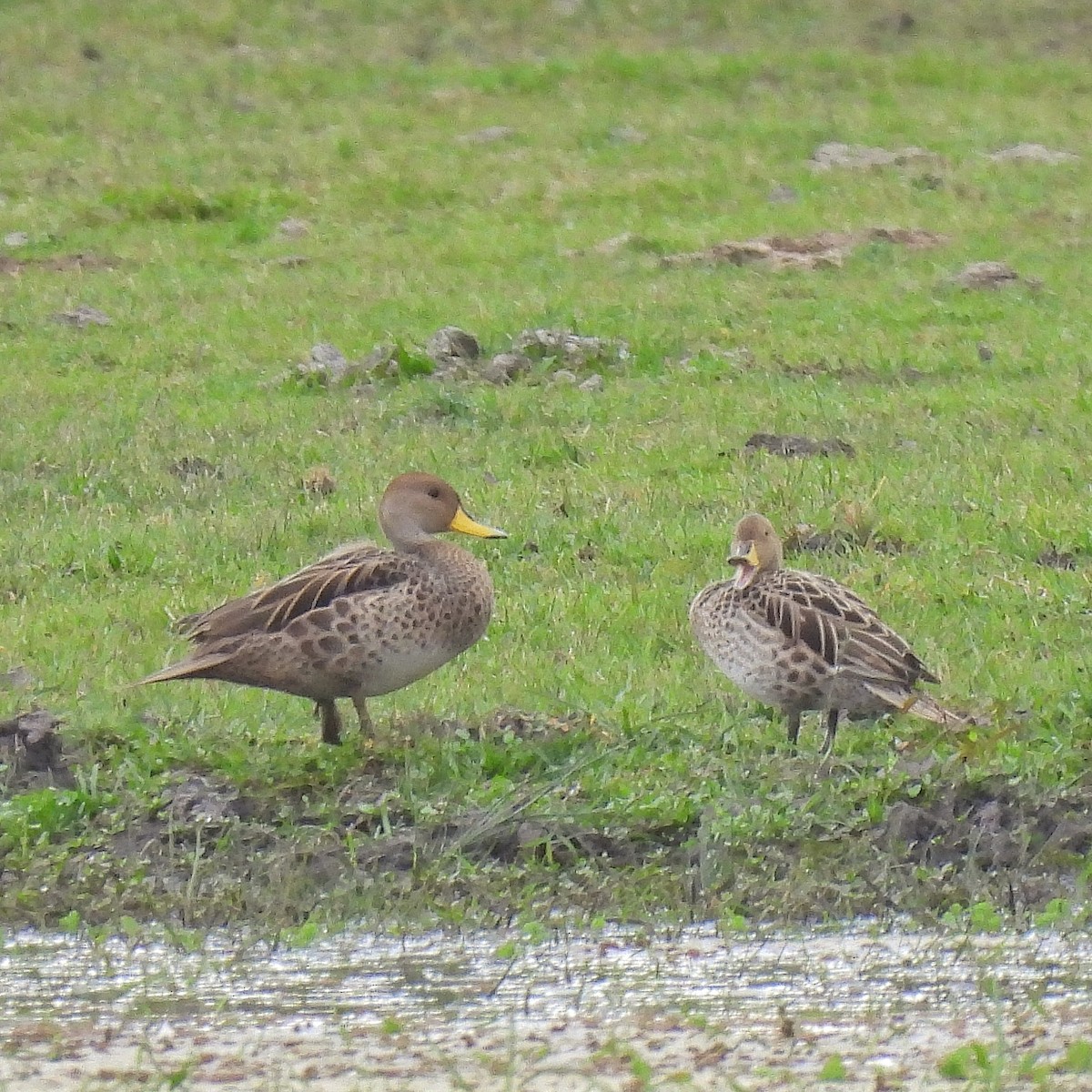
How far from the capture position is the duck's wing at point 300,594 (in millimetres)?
6727

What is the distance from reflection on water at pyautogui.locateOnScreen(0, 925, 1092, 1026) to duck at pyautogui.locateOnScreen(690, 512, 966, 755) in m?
1.32

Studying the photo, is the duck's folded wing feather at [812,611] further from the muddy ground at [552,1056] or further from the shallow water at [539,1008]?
the muddy ground at [552,1056]

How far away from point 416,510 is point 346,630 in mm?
926

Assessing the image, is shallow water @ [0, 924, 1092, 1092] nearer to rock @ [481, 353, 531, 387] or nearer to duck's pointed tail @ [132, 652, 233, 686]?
duck's pointed tail @ [132, 652, 233, 686]

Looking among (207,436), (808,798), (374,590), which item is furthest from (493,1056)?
(207,436)

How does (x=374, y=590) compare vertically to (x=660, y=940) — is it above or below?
above

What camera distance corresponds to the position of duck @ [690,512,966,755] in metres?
6.81

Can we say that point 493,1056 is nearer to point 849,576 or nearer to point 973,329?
point 849,576

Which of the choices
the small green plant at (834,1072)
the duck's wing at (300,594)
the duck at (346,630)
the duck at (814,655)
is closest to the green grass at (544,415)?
the duck at (814,655)

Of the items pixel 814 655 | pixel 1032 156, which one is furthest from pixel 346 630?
pixel 1032 156

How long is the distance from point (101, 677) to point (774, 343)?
7078 mm

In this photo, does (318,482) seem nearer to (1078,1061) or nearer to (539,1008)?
(539,1008)

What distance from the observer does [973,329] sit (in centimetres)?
1428

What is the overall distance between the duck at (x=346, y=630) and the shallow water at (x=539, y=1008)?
1264 mm
